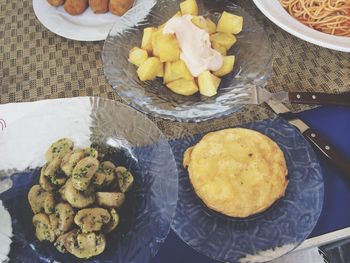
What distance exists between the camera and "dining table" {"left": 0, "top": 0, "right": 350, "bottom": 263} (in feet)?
3.06

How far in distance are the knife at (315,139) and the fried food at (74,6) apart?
633 millimetres

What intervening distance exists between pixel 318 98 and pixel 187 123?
330mm

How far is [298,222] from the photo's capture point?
2.85 feet

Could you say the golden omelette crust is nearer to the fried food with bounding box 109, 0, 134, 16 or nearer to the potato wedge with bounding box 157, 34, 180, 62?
the potato wedge with bounding box 157, 34, 180, 62

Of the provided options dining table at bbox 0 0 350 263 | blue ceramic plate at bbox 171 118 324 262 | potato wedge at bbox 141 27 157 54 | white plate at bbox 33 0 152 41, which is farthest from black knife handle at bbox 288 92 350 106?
white plate at bbox 33 0 152 41

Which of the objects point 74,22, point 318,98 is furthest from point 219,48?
point 74,22

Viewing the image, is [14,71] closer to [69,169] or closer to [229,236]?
[69,169]

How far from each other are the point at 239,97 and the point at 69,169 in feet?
1.39

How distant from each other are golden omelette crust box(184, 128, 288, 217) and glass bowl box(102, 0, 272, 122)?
8 centimetres

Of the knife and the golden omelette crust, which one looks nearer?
the golden omelette crust

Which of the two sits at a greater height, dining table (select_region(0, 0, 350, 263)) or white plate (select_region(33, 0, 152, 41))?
white plate (select_region(33, 0, 152, 41))

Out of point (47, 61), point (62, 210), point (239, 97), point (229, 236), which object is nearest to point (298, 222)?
point (229, 236)

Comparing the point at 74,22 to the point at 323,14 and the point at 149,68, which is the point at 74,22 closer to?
the point at 149,68

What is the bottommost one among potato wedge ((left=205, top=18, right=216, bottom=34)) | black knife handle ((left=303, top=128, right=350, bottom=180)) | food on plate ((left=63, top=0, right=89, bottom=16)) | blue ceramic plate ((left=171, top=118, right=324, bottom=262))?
blue ceramic plate ((left=171, top=118, right=324, bottom=262))
